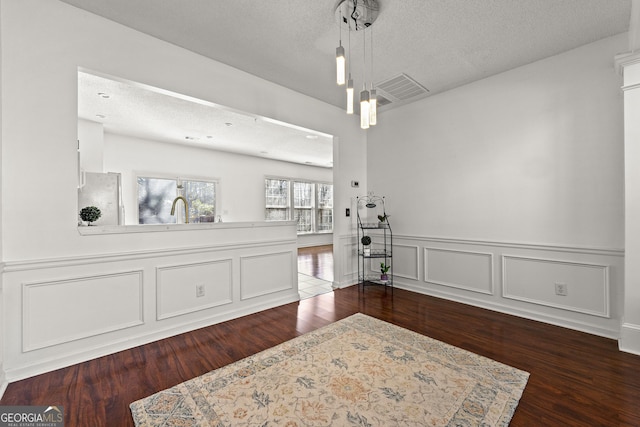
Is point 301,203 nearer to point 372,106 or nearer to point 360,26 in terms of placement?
point 360,26

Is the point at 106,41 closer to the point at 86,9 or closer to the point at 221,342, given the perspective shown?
the point at 86,9

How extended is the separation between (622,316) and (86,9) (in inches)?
213

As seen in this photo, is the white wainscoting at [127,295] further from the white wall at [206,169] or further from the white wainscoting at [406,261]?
the white wall at [206,169]

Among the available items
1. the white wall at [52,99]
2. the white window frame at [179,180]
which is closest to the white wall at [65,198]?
the white wall at [52,99]

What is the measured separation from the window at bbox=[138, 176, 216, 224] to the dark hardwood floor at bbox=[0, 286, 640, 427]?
11.9 ft

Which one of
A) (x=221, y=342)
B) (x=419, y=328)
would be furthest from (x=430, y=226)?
(x=221, y=342)

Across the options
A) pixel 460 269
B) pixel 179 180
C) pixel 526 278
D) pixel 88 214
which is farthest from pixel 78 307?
pixel 179 180

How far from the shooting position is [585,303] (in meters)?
2.78

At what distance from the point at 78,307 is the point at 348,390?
225 centimetres

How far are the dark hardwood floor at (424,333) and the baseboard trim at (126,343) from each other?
0.06 meters

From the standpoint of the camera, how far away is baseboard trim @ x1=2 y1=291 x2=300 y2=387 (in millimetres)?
2014

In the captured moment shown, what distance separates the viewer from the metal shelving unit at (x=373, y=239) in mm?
4452

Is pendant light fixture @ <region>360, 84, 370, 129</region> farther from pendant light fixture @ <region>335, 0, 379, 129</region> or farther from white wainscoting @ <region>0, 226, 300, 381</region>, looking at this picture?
white wainscoting @ <region>0, 226, 300, 381</region>

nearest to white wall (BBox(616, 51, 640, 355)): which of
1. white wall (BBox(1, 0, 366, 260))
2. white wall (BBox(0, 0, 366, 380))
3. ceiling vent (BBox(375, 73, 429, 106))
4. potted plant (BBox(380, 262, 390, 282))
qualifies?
ceiling vent (BBox(375, 73, 429, 106))
